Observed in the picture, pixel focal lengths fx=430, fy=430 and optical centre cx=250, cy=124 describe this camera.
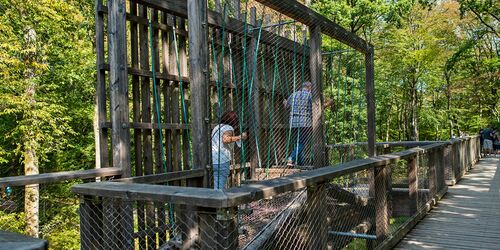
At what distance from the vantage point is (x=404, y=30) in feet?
64.7

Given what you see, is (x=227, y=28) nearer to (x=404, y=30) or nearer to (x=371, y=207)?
(x=371, y=207)

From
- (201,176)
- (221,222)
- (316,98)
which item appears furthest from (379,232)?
(221,222)

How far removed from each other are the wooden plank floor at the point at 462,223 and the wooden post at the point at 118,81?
2927 millimetres

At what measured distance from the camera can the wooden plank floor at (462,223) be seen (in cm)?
457

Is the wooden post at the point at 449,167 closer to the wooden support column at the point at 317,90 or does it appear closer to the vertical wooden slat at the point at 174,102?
the wooden support column at the point at 317,90

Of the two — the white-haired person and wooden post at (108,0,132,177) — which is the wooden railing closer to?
wooden post at (108,0,132,177)

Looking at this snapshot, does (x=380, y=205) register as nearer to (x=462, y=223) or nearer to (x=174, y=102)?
(x=462, y=223)

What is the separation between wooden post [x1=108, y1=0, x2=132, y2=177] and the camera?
3.69 metres

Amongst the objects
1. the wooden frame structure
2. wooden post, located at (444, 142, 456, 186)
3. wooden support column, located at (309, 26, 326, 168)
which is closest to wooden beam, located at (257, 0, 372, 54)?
the wooden frame structure

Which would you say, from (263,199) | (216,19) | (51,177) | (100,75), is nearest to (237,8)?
(216,19)

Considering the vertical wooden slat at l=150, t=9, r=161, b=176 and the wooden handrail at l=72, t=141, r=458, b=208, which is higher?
the vertical wooden slat at l=150, t=9, r=161, b=176

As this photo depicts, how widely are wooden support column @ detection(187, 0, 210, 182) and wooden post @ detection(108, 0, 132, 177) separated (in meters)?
0.79

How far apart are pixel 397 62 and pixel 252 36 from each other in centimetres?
1541

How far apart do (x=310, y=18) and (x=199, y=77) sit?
180 centimetres
